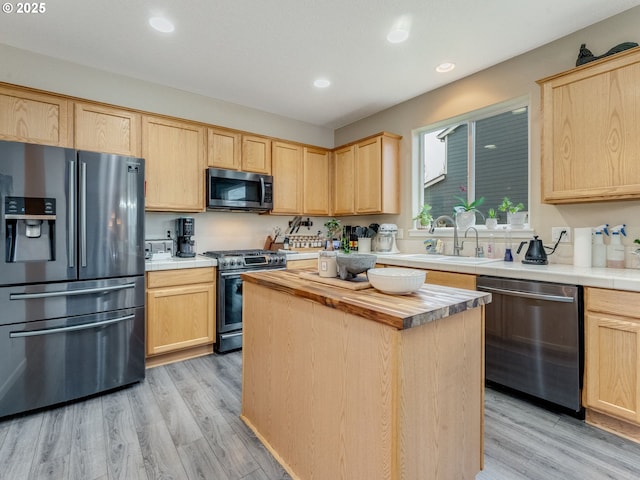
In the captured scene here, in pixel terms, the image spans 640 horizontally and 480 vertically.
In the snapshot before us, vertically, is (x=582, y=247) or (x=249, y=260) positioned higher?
(x=582, y=247)

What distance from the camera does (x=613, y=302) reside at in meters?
1.82

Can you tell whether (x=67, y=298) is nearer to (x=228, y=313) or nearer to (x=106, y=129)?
(x=228, y=313)

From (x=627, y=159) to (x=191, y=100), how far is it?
379cm

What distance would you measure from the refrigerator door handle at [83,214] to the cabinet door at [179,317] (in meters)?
0.63

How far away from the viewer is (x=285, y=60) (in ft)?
9.21

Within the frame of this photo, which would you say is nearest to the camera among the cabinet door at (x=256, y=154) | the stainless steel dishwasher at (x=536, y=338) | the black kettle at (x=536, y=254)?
the stainless steel dishwasher at (x=536, y=338)

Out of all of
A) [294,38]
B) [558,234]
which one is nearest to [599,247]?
[558,234]

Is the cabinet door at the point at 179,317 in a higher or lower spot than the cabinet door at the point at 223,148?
lower

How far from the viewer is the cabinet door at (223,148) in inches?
135

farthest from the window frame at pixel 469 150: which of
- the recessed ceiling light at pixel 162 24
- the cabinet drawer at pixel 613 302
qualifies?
the recessed ceiling light at pixel 162 24

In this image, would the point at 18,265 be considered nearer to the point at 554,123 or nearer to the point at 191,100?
the point at 191,100

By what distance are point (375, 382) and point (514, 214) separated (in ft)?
7.72

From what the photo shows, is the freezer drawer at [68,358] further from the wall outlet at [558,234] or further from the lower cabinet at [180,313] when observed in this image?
the wall outlet at [558,234]

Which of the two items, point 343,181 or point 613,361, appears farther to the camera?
point 343,181
